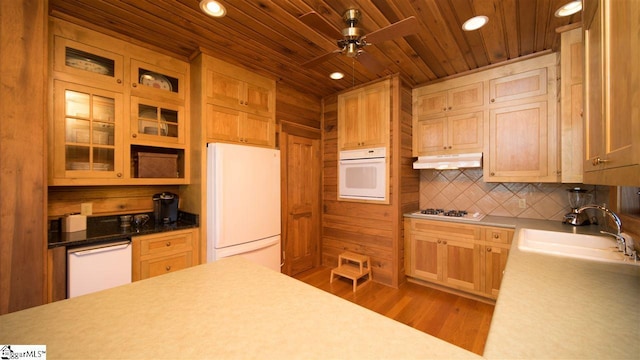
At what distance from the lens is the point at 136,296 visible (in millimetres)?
834

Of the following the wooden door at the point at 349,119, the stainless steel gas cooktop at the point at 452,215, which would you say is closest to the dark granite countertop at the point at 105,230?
the wooden door at the point at 349,119

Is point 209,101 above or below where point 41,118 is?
above

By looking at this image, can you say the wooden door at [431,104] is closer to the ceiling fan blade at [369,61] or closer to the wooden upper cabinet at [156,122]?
the ceiling fan blade at [369,61]

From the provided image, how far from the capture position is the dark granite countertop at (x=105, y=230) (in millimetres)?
1774

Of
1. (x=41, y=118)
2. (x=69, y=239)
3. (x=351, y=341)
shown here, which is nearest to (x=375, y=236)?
(x=351, y=341)

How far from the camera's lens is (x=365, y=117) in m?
3.16

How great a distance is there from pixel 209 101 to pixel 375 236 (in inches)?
91.7

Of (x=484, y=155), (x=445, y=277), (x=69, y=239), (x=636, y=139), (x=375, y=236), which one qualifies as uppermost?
(x=484, y=155)

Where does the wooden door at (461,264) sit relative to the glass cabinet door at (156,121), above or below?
below

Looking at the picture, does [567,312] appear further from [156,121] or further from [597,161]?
[156,121]

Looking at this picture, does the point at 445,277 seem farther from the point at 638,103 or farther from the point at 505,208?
the point at 638,103
